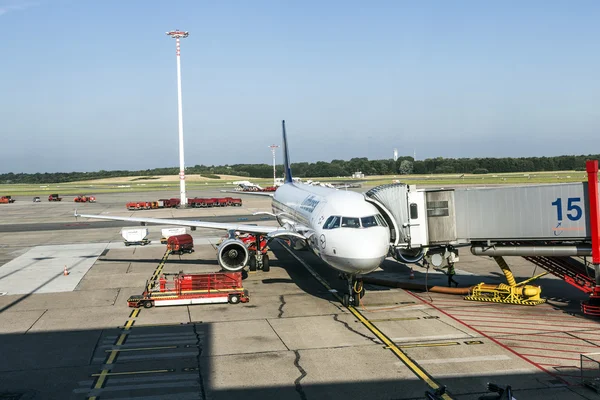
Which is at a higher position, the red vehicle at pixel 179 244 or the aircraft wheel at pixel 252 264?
the red vehicle at pixel 179 244

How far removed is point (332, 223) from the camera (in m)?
24.7

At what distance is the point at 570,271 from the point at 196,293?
17.3m

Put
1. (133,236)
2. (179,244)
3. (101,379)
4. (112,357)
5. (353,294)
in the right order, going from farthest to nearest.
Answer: (133,236), (179,244), (353,294), (112,357), (101,379)

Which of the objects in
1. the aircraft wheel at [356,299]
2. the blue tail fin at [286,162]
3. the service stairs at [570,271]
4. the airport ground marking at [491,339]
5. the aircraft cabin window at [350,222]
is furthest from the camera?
the blue tail fin at [286,162]

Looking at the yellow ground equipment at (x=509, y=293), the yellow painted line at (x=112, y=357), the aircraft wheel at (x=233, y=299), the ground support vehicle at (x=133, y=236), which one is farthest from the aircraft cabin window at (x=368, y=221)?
the ground support vehicle at (x=133, y=236)

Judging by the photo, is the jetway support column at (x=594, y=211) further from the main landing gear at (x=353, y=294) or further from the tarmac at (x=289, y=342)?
the main landing gear at (x=353, y=294)

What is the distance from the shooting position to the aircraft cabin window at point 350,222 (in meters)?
24.0

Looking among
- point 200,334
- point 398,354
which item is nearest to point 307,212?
point 200,334

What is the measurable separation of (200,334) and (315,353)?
491 centimetres

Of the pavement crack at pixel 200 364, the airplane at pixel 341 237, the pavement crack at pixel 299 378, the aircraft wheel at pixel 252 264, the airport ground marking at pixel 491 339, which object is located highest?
the airplane at pixel 341 237

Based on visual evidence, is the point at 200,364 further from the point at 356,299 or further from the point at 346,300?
the point at 356,299

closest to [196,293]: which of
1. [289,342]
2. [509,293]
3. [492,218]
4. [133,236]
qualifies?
[289,342]

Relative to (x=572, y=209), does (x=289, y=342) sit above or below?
below

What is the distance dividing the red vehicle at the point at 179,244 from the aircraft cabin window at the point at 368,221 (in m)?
22.3
